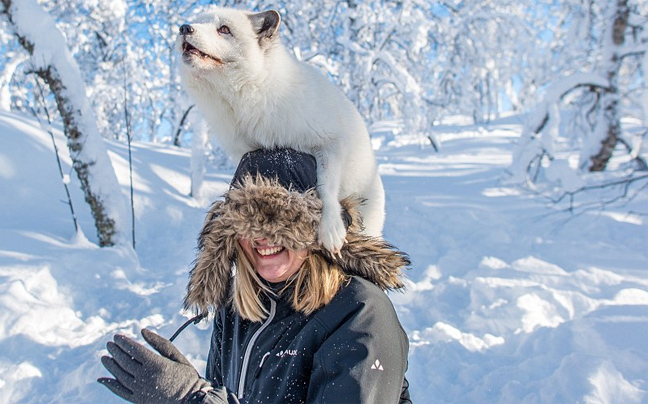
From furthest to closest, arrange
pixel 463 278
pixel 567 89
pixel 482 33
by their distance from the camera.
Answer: pixel 482 33 < pixel 567 89 < pixel 463 278

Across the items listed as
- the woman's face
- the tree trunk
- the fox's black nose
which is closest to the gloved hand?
the woman's face

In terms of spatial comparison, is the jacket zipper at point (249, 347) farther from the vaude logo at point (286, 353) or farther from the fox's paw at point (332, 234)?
the fox's paw at point (332, 234)

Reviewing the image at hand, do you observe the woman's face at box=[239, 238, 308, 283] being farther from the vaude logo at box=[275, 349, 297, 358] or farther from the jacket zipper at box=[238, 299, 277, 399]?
the vaude logo at box=[275, 349, 297, 358]

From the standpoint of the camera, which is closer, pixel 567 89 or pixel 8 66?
pixel 567 89

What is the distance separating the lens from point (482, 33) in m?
12.4

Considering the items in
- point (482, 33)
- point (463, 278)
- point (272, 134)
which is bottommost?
point (463, 278)

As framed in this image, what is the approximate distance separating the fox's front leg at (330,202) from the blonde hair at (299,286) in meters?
0.07

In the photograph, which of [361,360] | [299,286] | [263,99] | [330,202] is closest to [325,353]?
[361,360]

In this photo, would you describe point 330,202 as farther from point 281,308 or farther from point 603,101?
point 603,101

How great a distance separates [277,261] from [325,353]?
0.33m

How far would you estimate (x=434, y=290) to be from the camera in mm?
5504

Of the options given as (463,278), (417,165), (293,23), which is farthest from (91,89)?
(463,278)

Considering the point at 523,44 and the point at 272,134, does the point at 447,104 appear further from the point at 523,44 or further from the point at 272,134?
the point at 272,134

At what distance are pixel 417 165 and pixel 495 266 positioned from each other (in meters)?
7.11
